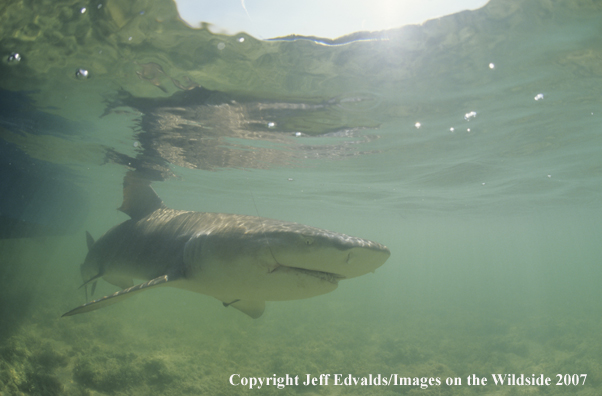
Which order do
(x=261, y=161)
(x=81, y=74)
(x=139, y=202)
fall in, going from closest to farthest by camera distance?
1. (x=139, y=202)
2. (x=81, y=74)
3. (x=261, y=161)

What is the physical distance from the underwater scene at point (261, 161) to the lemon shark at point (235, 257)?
30 mm

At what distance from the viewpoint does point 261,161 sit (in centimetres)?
1483

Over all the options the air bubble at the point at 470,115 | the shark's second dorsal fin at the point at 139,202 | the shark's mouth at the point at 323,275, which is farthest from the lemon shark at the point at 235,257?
the air bubble at the point at 470,115

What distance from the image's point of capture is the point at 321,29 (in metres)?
5.80

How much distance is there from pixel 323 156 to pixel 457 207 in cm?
2052

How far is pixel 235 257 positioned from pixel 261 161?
1168cm

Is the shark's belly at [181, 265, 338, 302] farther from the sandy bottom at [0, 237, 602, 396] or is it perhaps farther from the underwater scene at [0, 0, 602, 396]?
the sandy bottom at [0, 237, 602, 396]

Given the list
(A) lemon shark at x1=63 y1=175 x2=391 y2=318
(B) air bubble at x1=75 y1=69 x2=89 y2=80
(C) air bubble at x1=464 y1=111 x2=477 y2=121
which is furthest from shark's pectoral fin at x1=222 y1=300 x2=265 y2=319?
(C) air bubble at x1=464 y1=111 x2=477 y2=121

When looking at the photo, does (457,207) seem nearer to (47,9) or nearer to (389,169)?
(389,169)

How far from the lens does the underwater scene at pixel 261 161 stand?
16.7ft

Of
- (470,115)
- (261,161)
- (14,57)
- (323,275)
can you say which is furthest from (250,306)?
(261,161)

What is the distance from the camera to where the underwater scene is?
16.7 feet

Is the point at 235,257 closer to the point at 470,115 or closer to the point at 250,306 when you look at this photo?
the point at 250,306

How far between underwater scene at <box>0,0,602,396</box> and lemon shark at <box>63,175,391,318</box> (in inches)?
1.2
